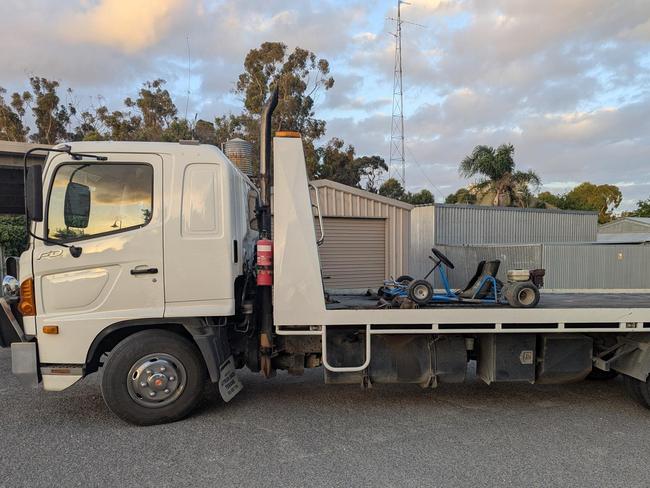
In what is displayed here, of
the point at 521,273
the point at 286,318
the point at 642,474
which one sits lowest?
the point at 642,474

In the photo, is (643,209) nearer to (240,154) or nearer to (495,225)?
(495,225)

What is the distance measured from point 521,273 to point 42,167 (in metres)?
4.55

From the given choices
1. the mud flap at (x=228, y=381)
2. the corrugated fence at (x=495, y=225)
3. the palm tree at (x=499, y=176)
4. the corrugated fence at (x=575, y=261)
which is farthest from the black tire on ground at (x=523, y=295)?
the palm tree at (x=499, y=176)

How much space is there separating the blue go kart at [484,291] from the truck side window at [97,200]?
2.58 meters

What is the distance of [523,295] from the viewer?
4402 millimetres

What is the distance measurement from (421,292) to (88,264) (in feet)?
9.95

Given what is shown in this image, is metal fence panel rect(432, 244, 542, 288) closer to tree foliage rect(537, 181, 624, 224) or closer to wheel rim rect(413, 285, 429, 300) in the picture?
wheel rim rect(413, 285, 429, 300)

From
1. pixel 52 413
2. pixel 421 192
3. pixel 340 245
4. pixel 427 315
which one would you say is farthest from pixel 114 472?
pixel 421 192

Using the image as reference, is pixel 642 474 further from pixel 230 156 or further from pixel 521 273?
pixel 230 156

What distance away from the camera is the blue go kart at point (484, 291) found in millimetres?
4389

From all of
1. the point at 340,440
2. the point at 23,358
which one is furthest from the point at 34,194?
the point at 340,440

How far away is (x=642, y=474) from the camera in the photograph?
3.38 meters

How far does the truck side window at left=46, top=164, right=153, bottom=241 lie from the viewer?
3988 millimetres

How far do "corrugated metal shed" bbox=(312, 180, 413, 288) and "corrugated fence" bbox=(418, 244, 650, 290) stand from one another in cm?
232
